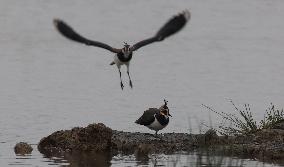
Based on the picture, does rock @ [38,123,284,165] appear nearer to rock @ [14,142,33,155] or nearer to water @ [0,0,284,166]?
rock @ [14,142,33,155]

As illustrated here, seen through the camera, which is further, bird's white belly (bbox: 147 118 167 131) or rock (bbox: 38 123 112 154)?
bird's white belly (bbox: 147 118 167 131)

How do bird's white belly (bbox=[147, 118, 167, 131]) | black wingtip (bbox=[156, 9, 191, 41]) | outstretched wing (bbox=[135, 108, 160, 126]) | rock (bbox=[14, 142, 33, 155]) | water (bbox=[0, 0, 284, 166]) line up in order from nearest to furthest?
black wingtip (bbox=[156, 9, 191, 41])
rock (bbox=[14, 142, 33, 155])
bird's white belly (bbox=[147, 118, 167, 131])
outstretched wing (bbox=[135, 108, 160, 126])
water (bbox=[0, 0, 284, 166])

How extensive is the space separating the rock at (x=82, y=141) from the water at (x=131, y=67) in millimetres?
531

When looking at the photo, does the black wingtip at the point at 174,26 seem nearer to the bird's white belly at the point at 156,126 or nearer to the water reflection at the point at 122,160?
the water reflection at the point at 122,160

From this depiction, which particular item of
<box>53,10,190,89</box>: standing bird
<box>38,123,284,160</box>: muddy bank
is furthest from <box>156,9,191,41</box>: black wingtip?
<box>38,123,284,160</box>: muddy bank

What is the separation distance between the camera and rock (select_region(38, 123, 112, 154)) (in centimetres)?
2364

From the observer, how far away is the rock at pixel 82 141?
77.6 feet

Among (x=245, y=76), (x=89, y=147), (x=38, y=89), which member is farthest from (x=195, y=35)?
(x=89, y=147)

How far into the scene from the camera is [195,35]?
41812 mm

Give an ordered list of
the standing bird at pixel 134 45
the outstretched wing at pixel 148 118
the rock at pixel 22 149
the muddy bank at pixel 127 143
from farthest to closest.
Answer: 1. the outstretched wing at pixel 148 118
2. the rock at pixel 22 149
3. the muddy bank at pixel 127 143
4. the standing bird at pixel 134 45

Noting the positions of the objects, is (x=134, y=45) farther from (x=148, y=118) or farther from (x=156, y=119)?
(x=148, y=118)

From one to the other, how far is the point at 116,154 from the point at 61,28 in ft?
10.7

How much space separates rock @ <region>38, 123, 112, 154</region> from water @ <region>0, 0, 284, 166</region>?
0.53 m

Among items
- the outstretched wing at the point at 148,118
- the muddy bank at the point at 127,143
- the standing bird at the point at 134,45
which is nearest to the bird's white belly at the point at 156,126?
the outstretched wing at the point at 148,118
